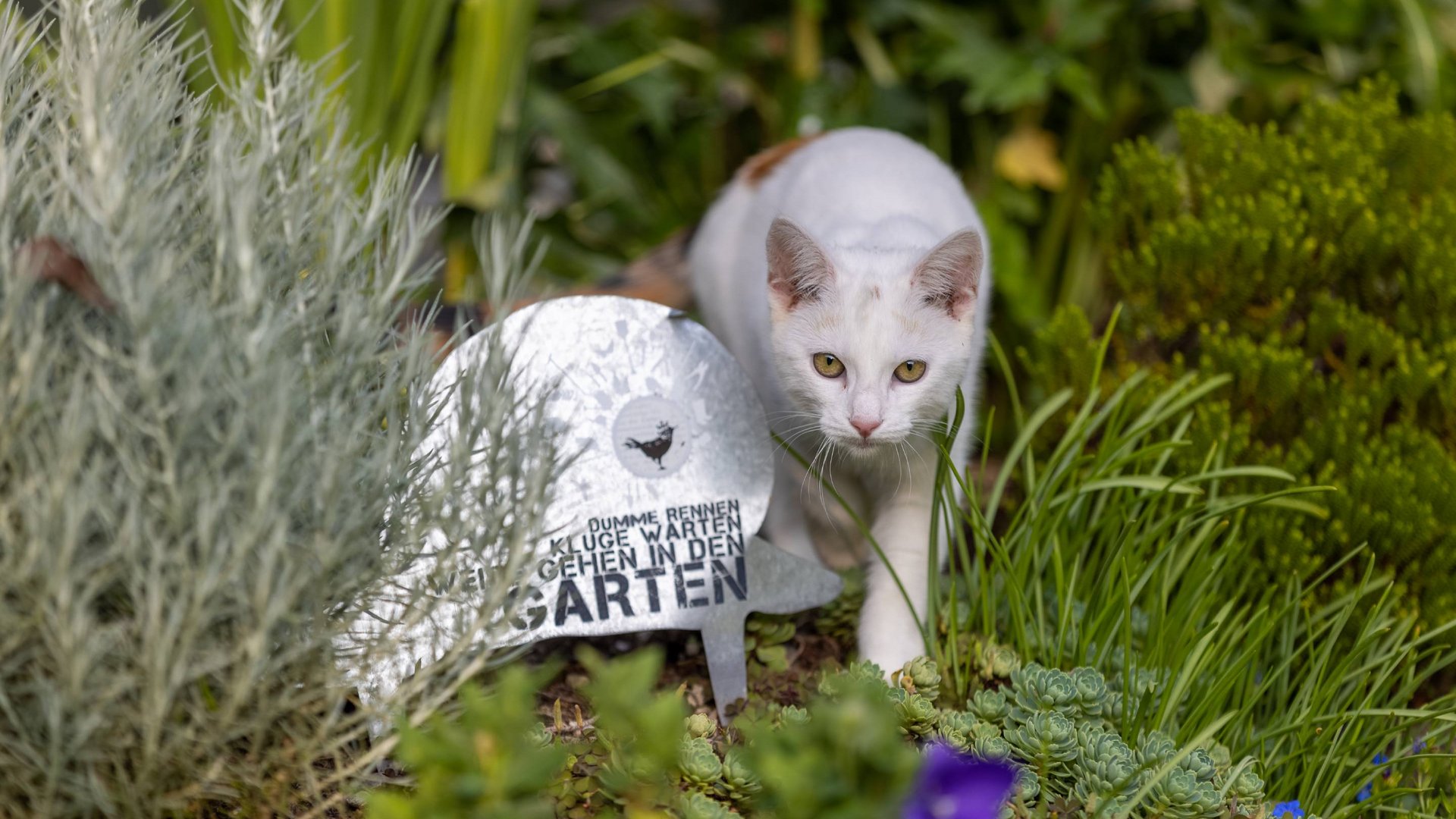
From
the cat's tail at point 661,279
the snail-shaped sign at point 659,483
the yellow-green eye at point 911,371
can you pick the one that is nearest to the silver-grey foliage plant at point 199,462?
the snail-shaped sign at point 659,483

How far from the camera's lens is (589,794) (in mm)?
1226

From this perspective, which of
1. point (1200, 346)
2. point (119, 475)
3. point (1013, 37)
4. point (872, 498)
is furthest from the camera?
point (1013, 37)

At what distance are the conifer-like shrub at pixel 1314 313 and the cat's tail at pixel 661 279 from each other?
677 mm

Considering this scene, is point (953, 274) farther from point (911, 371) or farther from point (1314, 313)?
point (1314, 313)

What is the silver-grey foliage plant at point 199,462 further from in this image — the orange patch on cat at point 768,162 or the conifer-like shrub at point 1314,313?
the conifer-like shrub at point 1314,313

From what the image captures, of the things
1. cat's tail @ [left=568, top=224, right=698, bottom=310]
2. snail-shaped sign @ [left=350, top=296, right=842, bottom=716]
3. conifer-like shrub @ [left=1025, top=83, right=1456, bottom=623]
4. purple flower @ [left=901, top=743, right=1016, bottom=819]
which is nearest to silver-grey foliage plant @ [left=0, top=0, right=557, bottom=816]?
snail-shaped sign @ [left=350, top=296, right=842, bottom=716]

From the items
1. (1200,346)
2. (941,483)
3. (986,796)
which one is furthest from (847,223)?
(986,796)

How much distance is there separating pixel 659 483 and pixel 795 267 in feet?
1.15

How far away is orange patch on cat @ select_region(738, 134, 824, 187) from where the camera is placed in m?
1.95

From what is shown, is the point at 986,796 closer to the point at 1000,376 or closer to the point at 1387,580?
the point at 1387,580

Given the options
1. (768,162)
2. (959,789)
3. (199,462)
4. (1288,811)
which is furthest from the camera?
(768,162)

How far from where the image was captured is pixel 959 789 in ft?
2.57

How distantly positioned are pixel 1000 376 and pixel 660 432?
1.51m

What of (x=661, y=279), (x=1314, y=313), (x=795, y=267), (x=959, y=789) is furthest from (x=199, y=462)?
(x=1314, y=313)
